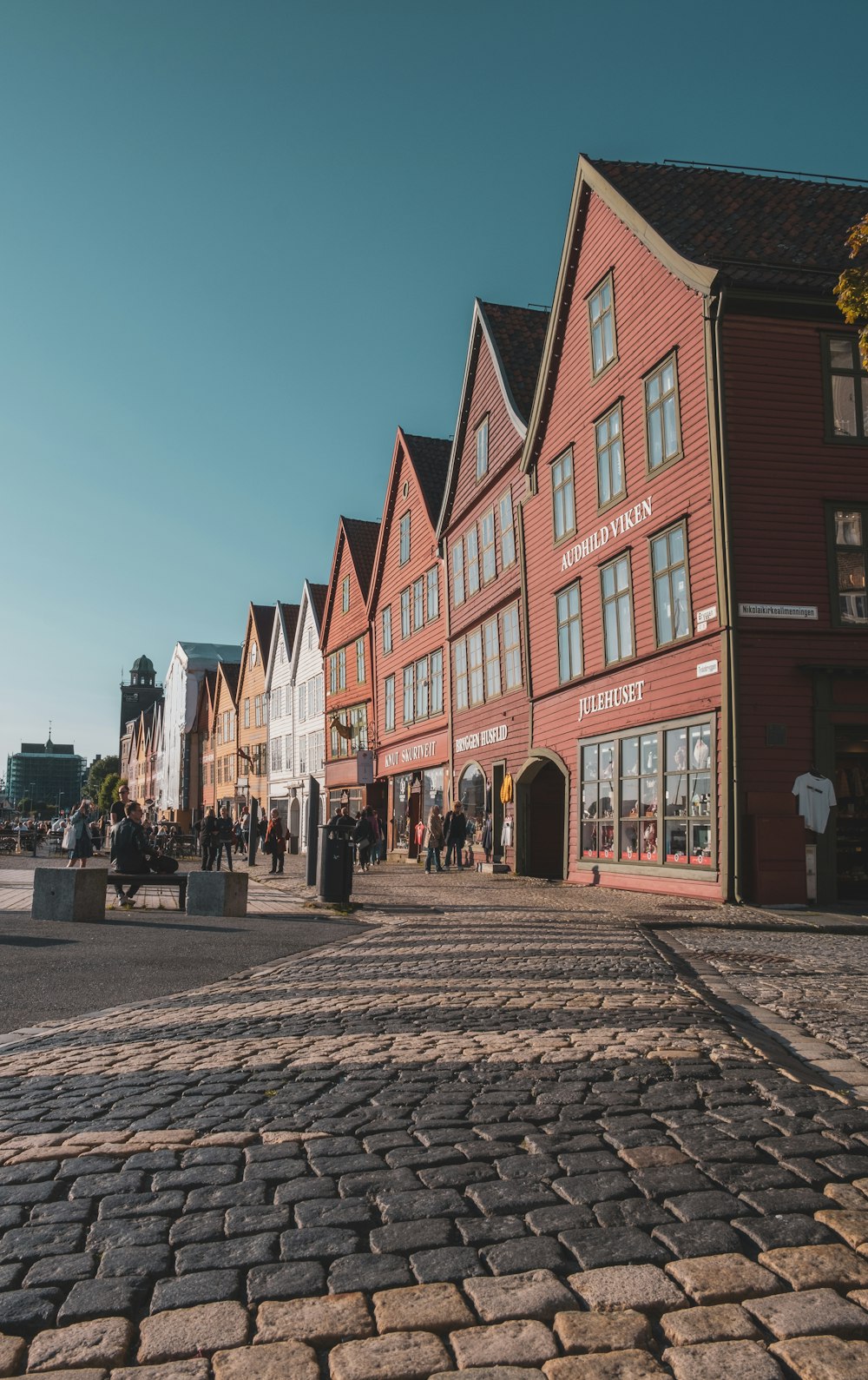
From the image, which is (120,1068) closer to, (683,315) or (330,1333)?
(330,1333)

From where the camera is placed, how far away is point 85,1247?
3213 millimetres

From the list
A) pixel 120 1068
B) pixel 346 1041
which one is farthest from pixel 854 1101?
pixel 120 1068

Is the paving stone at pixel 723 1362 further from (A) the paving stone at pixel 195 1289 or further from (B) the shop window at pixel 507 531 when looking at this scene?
(B) the shop window at pixel 507 531

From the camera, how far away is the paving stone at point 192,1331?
2.60 meters

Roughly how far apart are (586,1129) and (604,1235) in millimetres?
1147

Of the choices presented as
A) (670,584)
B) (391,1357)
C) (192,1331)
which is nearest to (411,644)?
(670,584)

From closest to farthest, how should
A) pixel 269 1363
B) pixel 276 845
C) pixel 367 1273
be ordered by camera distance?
pixel 269 1363 < pixel 367 1273 < pixel 276 845

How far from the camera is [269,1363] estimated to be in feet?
8.32

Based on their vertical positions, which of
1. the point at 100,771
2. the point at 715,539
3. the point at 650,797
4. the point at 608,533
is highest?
the point at 100,771

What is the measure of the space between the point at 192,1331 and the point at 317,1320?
0.29 m

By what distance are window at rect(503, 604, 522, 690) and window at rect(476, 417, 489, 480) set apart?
13.9 feet

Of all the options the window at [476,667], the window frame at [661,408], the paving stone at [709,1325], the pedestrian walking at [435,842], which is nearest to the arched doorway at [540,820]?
the pedestrian walking at [435,842]

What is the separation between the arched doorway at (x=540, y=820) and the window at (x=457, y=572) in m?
7.09

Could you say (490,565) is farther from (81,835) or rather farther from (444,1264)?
(444,1264)
